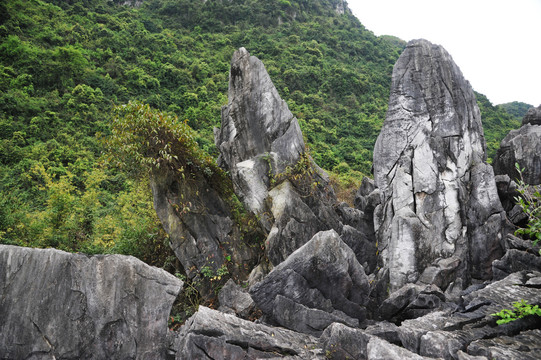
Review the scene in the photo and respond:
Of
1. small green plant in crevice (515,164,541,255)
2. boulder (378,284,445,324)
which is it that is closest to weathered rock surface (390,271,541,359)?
boulder (378,284,445,324)

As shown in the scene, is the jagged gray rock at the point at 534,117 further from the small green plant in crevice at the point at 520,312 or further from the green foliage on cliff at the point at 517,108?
the green foliage on cliff at the point at 517,108

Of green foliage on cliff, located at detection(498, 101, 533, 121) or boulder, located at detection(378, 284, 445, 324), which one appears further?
green foliage on cliff, located at detection(498, 101, 533, 121)

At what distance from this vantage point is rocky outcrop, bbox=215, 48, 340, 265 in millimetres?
10555

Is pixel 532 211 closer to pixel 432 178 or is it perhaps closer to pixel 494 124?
pixel 432 178

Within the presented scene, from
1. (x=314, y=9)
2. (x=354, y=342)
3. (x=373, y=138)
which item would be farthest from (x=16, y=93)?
(x=314, y=9)

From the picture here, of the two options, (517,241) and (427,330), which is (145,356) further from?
(517,241)

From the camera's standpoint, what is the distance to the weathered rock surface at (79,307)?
6.67m

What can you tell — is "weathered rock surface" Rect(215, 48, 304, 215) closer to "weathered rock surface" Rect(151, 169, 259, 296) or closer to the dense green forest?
"weathered rock surface" Rect(151, 169, 259, 296)

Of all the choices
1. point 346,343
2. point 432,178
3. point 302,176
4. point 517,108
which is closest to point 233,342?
point 346,343

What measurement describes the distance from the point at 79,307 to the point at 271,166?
6.70 metres

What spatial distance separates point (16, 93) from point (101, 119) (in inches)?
205

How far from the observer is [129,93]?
27.3m

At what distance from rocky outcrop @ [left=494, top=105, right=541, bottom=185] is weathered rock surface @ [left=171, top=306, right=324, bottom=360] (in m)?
11.0

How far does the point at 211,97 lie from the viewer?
30.3 m
